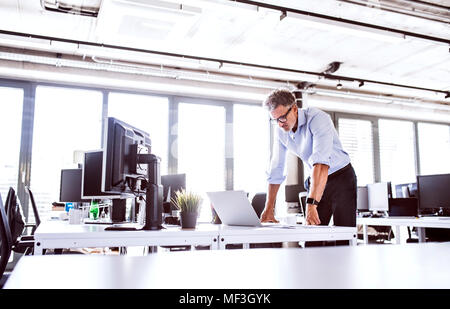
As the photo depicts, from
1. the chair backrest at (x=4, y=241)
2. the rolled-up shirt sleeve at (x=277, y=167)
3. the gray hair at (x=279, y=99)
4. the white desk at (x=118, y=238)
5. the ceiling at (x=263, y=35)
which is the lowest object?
the chair backrest at (x=4, y=241)

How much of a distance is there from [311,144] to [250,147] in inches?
200

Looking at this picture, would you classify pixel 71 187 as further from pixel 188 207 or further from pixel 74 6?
pixel 188 207

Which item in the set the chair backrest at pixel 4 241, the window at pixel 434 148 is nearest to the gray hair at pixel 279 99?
the chair backrest at pixel 4 241

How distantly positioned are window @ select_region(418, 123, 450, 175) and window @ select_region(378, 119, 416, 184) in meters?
0.27

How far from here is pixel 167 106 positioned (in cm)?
704

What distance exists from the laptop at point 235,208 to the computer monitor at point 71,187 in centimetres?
265

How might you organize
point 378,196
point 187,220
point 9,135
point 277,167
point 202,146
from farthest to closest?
point 202,146 → point 9,135 → point 378,196 → point 277,167 → point 187,220

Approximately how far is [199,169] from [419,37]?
12.7 feet

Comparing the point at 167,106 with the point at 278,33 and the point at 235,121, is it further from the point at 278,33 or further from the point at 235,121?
the point at 278,33

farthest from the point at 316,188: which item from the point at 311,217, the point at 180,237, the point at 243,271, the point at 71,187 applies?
the point at 71,187

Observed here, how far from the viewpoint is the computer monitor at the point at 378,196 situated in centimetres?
454

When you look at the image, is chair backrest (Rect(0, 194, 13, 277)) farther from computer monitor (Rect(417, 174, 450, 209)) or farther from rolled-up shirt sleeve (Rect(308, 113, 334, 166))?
computer monitor (Rect(417, 174, 450, 209))

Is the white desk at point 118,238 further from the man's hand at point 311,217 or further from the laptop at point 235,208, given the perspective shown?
the man's hand at point 311,217

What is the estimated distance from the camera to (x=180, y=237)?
169 cm
